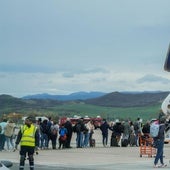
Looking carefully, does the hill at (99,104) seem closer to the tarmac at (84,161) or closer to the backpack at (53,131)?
the backpack at (53,131)

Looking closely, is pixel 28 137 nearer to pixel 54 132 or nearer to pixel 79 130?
pixel 54 132

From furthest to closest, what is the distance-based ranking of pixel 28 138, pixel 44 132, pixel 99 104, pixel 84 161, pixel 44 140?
1. pixel 99 104
2. pixel 44 140
3. pixel 44 132
4. pixel 84 161
5. pixel 28 138

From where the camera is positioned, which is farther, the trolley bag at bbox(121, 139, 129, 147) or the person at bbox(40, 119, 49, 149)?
the trolley bag at bbox(121, 139, 129, 147)

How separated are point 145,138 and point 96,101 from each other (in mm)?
117117

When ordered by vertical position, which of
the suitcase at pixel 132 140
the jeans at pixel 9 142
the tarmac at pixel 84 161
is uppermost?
the suitcase at pixel 132 140

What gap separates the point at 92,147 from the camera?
3547 cm

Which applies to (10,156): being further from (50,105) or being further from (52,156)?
(50,105)

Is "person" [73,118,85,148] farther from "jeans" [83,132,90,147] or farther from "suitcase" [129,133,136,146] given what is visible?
"suitcase" [129,133,136,146]

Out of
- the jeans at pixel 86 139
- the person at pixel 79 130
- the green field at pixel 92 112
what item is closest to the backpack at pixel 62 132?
the person at pixel 79 130

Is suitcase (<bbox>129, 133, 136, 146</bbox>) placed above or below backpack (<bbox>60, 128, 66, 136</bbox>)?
below

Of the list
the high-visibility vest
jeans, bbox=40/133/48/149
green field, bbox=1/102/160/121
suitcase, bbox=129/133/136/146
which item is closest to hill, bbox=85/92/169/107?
green field, bbox=1/102/160/121

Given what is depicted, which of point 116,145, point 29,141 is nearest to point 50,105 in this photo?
point 116,145

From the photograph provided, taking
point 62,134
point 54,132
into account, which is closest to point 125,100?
point 62,134

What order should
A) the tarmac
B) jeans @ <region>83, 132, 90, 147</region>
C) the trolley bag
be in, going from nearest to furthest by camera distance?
the tarmac → jeans @ <region>83, 132, 90, 147</region> → the trolley bag
